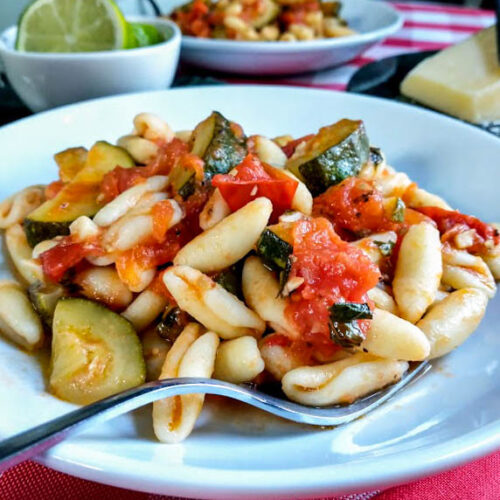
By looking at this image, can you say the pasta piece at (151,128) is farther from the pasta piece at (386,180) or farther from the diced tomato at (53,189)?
the pasta piece at (386,180)

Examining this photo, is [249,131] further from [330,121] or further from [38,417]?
[38,417]

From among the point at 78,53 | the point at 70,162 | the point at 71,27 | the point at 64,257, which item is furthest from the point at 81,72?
the point at 64,257

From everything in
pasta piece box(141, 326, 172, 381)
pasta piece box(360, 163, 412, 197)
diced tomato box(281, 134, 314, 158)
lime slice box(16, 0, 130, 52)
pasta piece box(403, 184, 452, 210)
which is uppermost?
lime slice box(16, 0, 130, 52)

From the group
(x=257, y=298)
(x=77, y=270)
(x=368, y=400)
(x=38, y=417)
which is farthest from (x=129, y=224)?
(x=368, y=400)

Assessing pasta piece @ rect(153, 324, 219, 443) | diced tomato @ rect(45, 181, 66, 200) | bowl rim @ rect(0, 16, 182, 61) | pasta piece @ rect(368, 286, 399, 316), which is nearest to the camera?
pasta piece @ rect(153, 324, 219, 443)

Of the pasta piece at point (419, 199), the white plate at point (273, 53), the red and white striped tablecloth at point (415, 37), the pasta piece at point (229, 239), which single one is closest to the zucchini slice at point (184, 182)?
the pasta piece at point (229, 239)

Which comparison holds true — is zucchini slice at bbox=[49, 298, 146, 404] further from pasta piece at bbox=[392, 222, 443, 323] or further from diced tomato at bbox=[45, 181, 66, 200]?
pasta piece at bbox=[392, 222, 443, 323]

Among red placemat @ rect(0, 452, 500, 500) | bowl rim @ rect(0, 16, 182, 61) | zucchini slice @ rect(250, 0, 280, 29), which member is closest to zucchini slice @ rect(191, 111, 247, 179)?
red placemat @ rect(0, 452, 500, 500)
